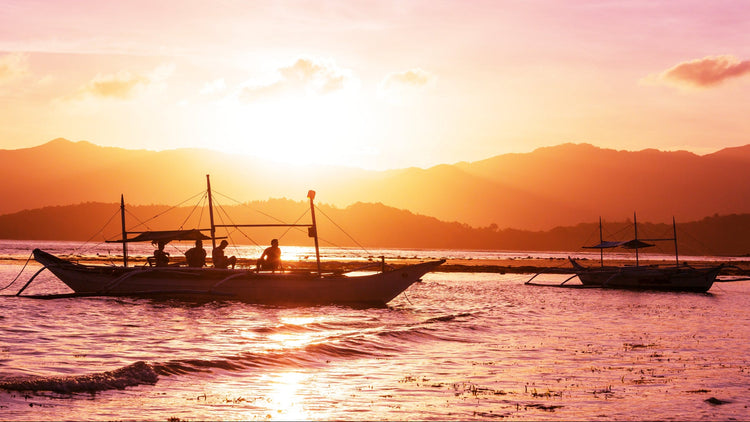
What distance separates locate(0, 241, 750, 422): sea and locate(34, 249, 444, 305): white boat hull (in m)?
0.89

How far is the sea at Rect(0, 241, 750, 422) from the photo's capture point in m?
12.9

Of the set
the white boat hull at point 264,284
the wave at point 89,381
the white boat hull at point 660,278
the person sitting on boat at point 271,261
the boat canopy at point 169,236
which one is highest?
the boat canopy at point 169,236

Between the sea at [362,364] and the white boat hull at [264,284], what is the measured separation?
894mm

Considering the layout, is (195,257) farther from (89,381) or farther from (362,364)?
(89,381)

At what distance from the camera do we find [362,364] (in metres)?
18.6

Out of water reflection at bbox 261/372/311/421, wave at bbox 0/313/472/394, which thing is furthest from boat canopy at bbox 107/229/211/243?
water reflection at bbox 261/372/311/421

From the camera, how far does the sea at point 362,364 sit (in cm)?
1293

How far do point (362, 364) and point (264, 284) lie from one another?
55.7ft

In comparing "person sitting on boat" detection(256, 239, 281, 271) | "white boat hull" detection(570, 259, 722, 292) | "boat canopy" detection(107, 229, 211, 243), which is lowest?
"white boat hull" detection(570, 259, 722, 292)

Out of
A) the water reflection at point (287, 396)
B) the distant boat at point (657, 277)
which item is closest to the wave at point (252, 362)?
the water reflection at point (287, 396)

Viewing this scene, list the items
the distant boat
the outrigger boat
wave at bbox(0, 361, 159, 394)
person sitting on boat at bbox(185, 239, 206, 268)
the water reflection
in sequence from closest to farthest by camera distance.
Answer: the water reflection → wave at bbox(0, 361, 159, 394) → the outrigger boat → person sitting on boat at bbox(185, 239, 206, 268) → the distant boat

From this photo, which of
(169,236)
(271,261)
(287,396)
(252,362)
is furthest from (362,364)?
(169,236)

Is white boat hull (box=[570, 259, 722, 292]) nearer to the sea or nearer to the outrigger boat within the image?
the sea

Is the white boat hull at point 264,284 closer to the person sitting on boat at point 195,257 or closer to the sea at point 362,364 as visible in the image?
the sea at point 362,364
